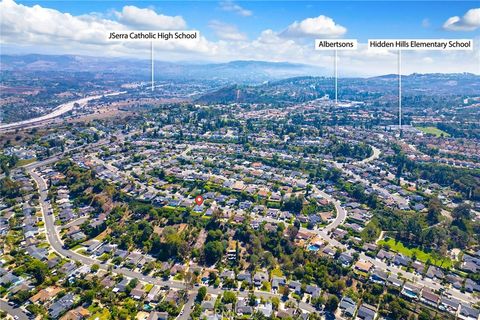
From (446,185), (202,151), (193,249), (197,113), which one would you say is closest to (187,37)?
(193,249)

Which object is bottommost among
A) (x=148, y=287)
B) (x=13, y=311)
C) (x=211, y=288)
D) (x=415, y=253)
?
(x=13, y=311)

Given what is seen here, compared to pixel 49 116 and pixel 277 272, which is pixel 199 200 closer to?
pixel 277 272

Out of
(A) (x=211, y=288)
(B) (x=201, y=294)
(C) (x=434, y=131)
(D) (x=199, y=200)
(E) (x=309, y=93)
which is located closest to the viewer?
(B) (x=201, y=294)

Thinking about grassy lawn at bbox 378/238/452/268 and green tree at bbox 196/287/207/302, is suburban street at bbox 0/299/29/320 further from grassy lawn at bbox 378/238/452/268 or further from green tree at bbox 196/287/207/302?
grassy lawn at bbox 378/238/452/268

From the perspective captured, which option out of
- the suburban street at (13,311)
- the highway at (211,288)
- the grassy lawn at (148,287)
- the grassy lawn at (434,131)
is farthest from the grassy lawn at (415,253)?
the grassy lawn at (434,131)

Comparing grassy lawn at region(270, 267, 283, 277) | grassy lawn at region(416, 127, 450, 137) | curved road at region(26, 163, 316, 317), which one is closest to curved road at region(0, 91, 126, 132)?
curved road at region(26, 163, 316, 317)

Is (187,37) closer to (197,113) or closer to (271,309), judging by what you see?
(271,309)

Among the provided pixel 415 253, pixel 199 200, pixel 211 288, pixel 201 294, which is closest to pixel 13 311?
pixel 201 294

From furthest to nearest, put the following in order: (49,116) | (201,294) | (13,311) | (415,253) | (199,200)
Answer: (49,116), (199,200), (415,253), (201,294), (13,311)
